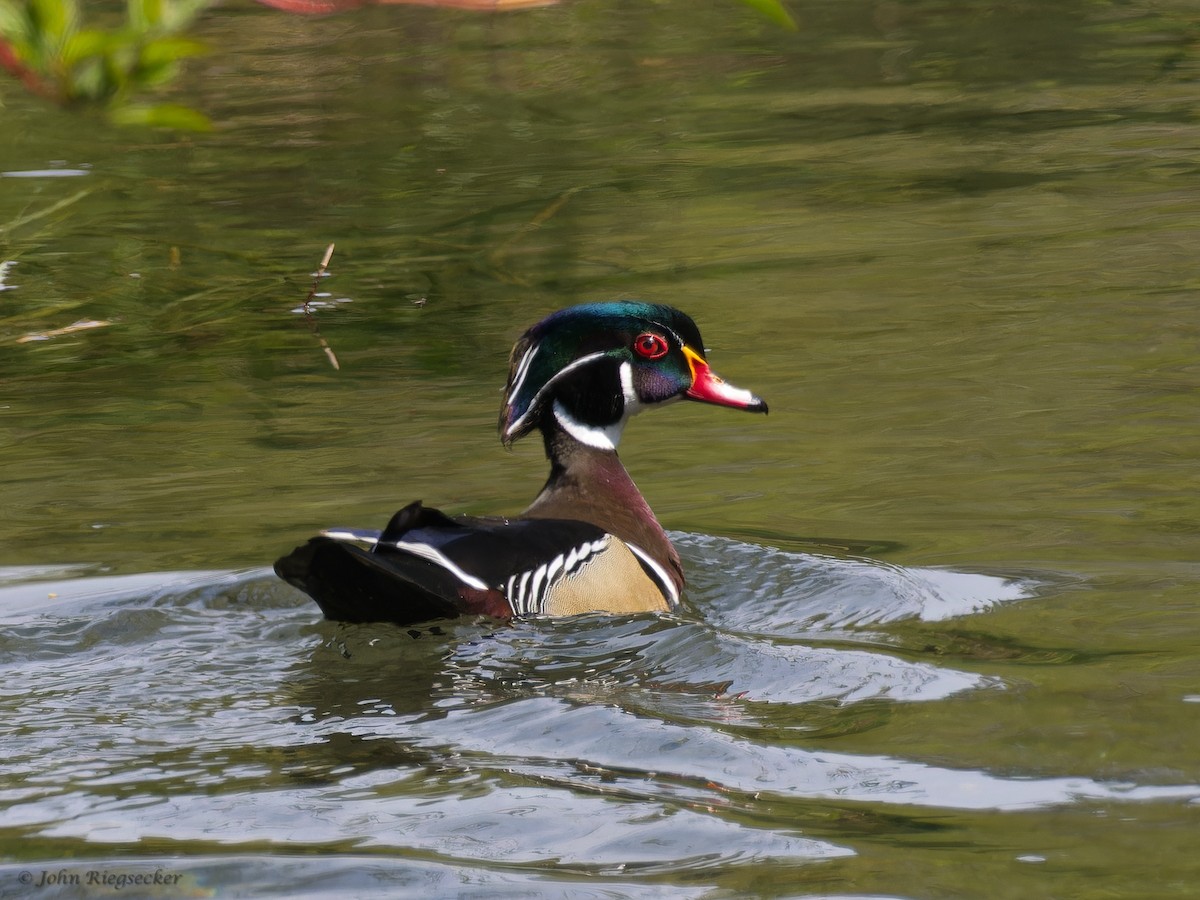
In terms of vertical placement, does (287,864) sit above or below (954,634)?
above

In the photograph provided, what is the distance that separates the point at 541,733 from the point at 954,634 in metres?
1.54

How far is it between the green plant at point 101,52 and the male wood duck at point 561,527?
98.4 inches

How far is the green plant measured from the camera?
2.29m

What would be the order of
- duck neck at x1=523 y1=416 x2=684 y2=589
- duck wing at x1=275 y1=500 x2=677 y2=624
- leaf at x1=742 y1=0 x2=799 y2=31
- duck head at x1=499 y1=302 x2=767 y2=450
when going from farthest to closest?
1. duck head at x1=499 y1=302 x2=767 y2=450
2. duck neck at x1=523 y1=416 x2=684 y2=589
3. duck wing at x1=275 y1=500 x2=677 y2=624
4. leaf at x1=742 y1=0 x2=799 y2=31

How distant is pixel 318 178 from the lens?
1298 cm

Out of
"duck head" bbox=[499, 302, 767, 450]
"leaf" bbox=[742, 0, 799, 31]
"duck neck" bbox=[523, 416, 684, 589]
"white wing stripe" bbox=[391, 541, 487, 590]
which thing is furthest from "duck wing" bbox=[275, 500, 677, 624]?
"leaf" bbox=[742, 0, 799, 31]

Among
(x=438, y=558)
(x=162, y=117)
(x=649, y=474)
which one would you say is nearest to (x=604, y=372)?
(x=649, y=474)

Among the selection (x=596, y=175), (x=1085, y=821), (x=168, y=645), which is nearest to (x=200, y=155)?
(x=596, y=175)

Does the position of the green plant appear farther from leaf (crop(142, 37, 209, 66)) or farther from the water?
the water

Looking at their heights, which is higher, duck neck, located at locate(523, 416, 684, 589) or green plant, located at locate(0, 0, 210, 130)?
green plant, located at locate(0, 0, 210, 130)

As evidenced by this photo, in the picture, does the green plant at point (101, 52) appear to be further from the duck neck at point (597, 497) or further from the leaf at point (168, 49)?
the duck neck at point (597, 497)

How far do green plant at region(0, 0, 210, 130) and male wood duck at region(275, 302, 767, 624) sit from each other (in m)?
2.50

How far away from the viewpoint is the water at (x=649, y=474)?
404 centimetres

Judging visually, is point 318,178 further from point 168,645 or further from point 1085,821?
point 1085,821
